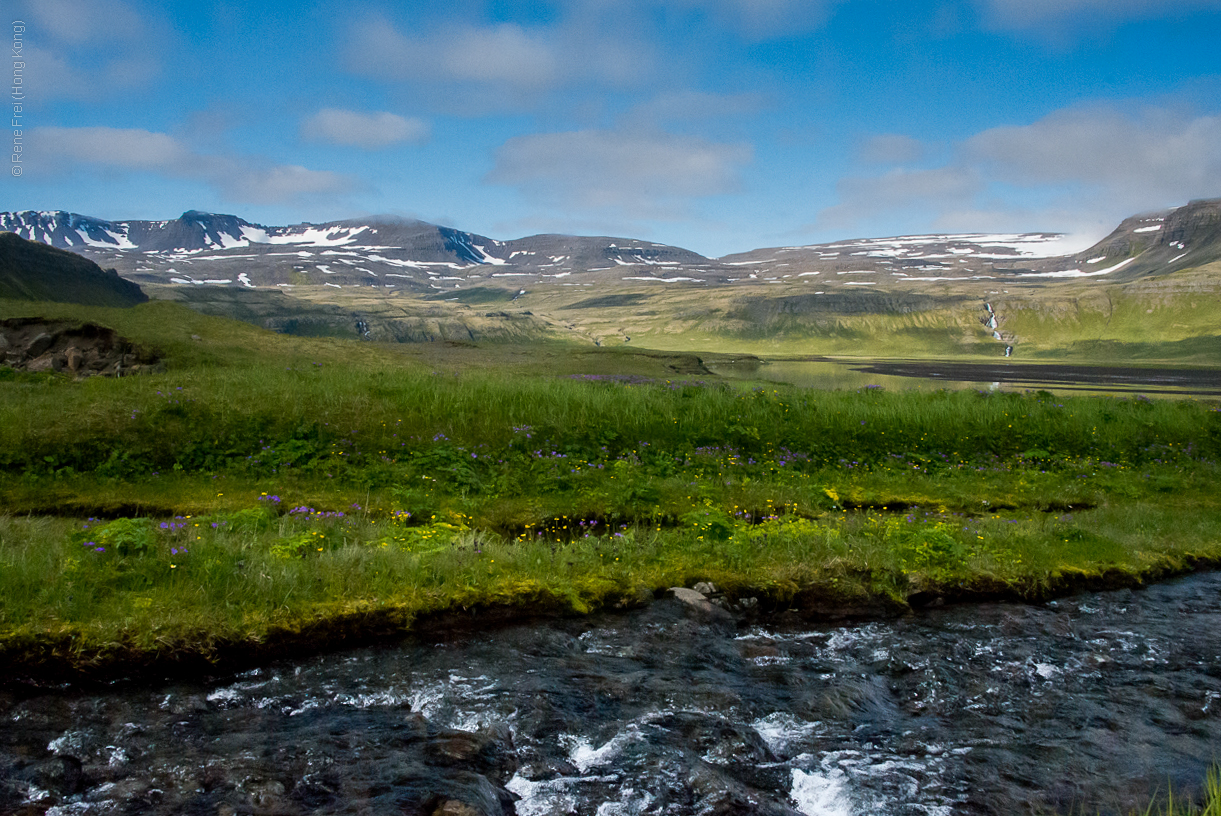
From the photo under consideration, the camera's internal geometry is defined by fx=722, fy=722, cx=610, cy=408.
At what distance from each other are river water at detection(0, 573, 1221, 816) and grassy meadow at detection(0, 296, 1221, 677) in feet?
2.56

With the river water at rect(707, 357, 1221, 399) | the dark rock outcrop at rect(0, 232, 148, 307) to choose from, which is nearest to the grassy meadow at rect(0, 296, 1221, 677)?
the river water at rect(707, 357, 1221, 399)

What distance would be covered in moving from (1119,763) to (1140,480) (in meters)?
13.4

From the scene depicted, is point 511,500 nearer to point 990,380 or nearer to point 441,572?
point 441,572

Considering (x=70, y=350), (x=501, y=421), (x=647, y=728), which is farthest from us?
(x=70, y=350)

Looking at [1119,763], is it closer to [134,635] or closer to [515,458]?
[134,635]

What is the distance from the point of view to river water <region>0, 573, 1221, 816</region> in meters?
5.21

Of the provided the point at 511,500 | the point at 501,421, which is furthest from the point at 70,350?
the point at 511,500

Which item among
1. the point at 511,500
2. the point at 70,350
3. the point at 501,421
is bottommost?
the point at 511,500

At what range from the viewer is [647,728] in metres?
6.20

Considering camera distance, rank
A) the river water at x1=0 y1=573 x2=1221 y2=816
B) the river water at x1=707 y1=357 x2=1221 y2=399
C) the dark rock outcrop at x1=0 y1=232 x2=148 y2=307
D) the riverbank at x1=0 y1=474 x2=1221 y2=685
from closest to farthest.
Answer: the river water at x1=0 y1=573 x2=1221 y2=816, the riverbank at x1=0 y1=474 x2=1221 y2=685, the dark rock outcrop at x1=0 y1=232 x2=148 y2=307, the river water at x1=707 y1=357 x2=1221 y2=399

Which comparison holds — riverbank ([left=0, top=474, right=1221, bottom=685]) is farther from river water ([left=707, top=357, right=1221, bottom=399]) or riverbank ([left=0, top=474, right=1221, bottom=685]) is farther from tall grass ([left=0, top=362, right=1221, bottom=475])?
river water ([left=707, top=357, right=1221, bottom=399])

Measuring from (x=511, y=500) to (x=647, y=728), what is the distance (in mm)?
7590

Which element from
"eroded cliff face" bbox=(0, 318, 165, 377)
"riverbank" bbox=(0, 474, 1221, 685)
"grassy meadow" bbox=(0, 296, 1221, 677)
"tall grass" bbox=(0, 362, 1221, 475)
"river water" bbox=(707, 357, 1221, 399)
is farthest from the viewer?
"river water" bbox=(707, 357, 1221, 399)

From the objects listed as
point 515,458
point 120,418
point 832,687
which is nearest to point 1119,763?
point 832,687
